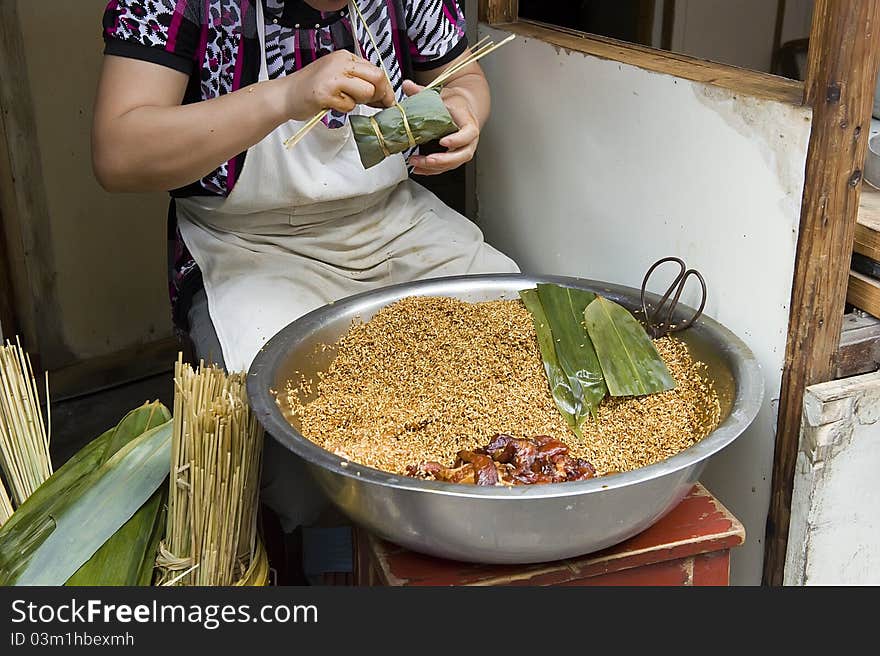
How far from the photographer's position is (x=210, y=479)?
4.95ft

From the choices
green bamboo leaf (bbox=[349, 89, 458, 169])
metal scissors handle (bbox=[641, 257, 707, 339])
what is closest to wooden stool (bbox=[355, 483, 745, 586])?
metal scissors handle (bbox=[641, 257, 707, 339])

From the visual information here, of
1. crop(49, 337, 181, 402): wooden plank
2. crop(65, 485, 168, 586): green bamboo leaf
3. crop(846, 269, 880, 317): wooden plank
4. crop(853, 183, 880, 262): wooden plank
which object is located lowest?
crop(49, 337, 181, 402): wooden plank

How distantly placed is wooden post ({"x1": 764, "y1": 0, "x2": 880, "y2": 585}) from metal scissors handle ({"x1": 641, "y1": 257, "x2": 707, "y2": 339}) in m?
0.18

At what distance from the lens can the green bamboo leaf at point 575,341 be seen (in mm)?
1610

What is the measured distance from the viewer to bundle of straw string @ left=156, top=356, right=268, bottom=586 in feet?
4.92

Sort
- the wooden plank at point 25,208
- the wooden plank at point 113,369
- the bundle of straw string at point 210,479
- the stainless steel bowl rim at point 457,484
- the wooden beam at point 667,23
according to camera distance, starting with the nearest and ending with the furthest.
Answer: the stainless steel bowl rim at point 457,484, the bundle of straw string at point 210,479, the wooden plank at point 25,208, the wooden plank at point 113,369, the wooden beam at point 667,23

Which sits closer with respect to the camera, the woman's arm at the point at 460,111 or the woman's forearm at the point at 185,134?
the woman's forearm at the point at 185,134

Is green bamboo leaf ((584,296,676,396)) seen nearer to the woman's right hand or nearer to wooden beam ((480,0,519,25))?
the woman's right hand

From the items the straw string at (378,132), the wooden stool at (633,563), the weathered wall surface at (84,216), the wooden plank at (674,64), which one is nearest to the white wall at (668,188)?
the wooden plank at (674,64)

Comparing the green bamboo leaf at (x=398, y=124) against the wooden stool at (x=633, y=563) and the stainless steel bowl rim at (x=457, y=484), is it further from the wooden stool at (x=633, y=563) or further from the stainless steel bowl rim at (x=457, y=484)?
the wooden stool at (x=633, y=563)

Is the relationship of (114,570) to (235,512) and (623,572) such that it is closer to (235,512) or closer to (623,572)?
(235,512)

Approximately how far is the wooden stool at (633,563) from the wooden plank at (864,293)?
1.46 ft

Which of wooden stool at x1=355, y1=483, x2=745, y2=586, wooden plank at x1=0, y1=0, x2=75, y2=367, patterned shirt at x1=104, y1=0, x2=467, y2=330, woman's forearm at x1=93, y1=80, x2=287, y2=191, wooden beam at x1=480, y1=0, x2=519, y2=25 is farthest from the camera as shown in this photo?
wooden plank at x1=0, y1=0, x2=75, y2=367

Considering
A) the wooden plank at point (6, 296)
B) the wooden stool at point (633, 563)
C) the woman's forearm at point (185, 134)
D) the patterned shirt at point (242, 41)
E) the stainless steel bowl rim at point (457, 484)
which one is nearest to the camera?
the stainless steel bowl rim at point (457, 484)
